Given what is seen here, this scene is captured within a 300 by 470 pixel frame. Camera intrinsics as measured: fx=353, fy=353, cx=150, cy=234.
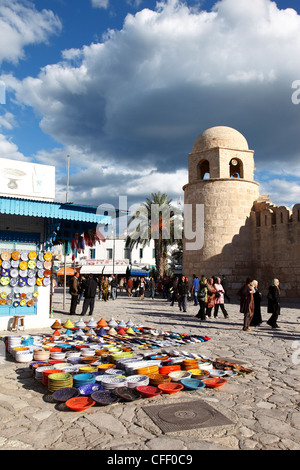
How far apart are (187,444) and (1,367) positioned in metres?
4.05

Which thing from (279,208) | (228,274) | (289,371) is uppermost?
(279,208)

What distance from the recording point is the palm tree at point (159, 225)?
30516 millimetres

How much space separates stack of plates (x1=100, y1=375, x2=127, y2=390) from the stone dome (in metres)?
20.8

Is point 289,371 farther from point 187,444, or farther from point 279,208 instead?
point 279,208

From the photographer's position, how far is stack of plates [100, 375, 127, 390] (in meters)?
4.88

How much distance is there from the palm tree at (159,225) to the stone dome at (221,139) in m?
7.67

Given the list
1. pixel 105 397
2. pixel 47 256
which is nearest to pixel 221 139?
pixel 47 256

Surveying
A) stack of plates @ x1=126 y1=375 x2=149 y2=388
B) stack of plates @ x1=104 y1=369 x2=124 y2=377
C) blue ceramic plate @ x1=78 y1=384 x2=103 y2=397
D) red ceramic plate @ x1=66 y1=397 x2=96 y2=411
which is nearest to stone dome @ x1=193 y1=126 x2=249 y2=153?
stack of plates @ x1=104 y1=369 x2=124 y2=377

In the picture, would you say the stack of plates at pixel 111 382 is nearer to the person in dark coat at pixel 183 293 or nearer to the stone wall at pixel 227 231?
the person in dark coat at pixel 183 293

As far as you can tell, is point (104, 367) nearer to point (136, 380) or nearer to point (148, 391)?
point (136, 380)

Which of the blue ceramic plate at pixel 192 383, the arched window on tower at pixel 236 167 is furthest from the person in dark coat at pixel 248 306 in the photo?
the arched window on tower at pixel 236 167

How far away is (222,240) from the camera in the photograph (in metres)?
22.8

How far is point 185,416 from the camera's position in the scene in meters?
4.08
